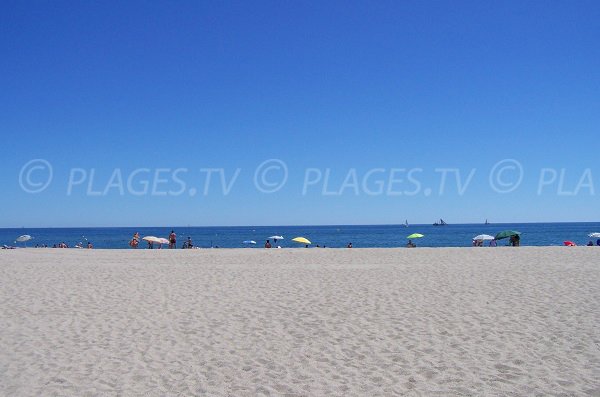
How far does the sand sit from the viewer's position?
561 cm

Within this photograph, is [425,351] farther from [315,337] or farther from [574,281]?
[574,281]

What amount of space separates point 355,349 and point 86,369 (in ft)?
12.6

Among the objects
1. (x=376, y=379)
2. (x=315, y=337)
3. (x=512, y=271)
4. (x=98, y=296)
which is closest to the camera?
(x=376, y=379)

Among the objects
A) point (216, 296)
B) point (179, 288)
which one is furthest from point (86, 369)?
point (179, 288)

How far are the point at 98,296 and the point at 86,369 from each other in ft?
19.2

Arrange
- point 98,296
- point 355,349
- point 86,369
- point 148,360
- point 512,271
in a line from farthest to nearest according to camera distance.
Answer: point 512,271 < point 98,296 < point 355,349 < point 148,360 < point 86,369

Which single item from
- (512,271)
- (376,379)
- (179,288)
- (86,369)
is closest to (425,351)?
(376,379)

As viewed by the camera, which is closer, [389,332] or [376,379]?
[376,379]

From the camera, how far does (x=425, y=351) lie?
6812mm

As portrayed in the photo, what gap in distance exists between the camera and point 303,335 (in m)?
7.79

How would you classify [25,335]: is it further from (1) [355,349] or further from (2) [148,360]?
(1) [355,349]

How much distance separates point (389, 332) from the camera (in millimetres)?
7895

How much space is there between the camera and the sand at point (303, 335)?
→ 5.61m

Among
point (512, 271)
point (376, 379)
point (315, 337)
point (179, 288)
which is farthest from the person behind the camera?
point (512, 271)
